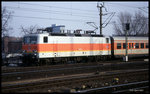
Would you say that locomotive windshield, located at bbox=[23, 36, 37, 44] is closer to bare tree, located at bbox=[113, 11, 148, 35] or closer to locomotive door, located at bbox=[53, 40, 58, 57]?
locomotive door, located at bbox=[53, 40, 58, 57]

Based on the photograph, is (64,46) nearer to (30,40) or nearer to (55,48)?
(55,48)

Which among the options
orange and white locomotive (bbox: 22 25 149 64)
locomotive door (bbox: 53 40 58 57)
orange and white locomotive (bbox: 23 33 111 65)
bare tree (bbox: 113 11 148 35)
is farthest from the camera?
bare tree (bbox: 113 11 148 35)

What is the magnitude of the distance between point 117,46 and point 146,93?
19614 mm

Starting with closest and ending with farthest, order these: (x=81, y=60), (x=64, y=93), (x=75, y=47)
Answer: (x=64, y=93) < (x=75, y=47) < (x=81, y=60)

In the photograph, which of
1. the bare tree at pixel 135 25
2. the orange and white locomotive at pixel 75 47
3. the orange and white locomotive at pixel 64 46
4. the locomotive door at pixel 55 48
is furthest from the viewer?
the bare tree at pixel 135 25

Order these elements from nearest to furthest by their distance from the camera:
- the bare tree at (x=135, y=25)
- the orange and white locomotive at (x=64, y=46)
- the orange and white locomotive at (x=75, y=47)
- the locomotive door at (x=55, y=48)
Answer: the orange and white locomotive at (x=64, y=46) → the orange and white locomotive at (x=75, y=47) → the locomotive door at (x=55, y=48) → the bare tree at (x=135, y=25)

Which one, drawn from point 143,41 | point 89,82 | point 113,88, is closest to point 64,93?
point 113,88

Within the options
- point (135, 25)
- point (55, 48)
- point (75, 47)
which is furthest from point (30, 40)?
point (135, 25)

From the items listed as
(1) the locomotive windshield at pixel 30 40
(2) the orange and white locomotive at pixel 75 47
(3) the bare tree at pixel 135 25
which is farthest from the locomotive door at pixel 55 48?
(3) the bare tree at pixel 135 25

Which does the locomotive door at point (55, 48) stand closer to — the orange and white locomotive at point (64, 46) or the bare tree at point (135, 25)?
the orange and white locomotive at point (64, 46)

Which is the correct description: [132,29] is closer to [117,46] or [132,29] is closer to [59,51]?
[117,46]

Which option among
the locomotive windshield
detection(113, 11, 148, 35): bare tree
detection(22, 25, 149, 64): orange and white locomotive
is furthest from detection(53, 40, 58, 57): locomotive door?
detection(113, 11, 148, 35): bare tree

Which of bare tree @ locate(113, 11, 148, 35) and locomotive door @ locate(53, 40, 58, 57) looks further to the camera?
bare tree @ locate(113, 11, 148, 35)

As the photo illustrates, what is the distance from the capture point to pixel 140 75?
15734 mm
